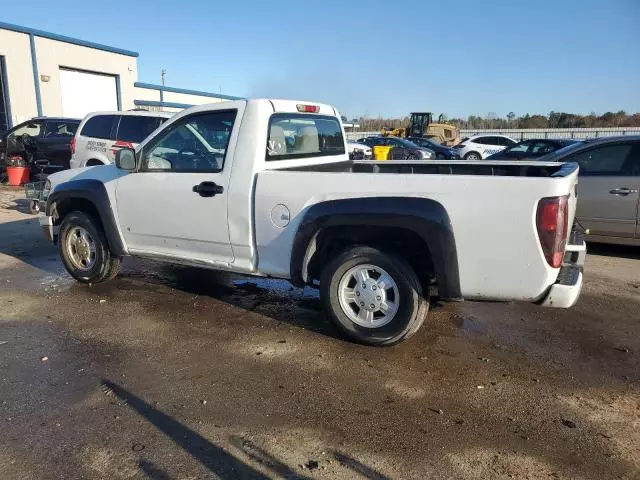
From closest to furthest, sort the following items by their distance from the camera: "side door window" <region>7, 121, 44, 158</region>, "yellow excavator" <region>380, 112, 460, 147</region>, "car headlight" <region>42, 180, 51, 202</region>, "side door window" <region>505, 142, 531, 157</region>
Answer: "car headlight" <region>42, 180, 51, 202</region> → "side door window" <region>7, 121, 44, 158</region> → "side door window" <region>505, 142, 531, 157</region> → "yellow excavator" <region>380, 112, 460, 147</region>

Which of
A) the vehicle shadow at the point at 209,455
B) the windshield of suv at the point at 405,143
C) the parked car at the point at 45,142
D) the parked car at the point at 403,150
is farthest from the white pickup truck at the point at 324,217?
the windshield of suv at the point at 405,143

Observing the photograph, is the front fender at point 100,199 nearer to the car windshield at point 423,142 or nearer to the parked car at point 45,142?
the parked car at point 45,142

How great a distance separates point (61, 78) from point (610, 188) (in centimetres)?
2332

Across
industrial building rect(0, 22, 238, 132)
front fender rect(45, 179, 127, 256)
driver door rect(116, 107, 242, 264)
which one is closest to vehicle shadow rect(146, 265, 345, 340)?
driver door rect(116, 107, 242, 264)

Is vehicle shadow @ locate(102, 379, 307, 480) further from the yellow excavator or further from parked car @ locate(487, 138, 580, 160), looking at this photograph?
the yellow excavator

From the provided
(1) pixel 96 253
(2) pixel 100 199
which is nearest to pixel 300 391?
(2) pixel 100 199

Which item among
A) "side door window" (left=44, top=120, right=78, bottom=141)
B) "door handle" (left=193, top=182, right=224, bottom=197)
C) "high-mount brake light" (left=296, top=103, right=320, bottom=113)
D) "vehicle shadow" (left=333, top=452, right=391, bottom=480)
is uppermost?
"side door window" (left=44, top=120, right=78, bottom=141)

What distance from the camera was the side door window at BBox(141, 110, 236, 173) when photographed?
4.65 m

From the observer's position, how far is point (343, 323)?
13.8 ft

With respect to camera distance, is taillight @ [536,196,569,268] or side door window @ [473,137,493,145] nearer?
taillight @ [536,196,569,268]

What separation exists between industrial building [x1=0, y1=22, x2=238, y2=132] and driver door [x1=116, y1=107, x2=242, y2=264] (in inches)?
763

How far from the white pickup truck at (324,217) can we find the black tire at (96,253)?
0.05 ft

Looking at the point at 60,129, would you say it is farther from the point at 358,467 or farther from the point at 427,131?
the point at 427,131

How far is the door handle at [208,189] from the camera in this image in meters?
4.54
